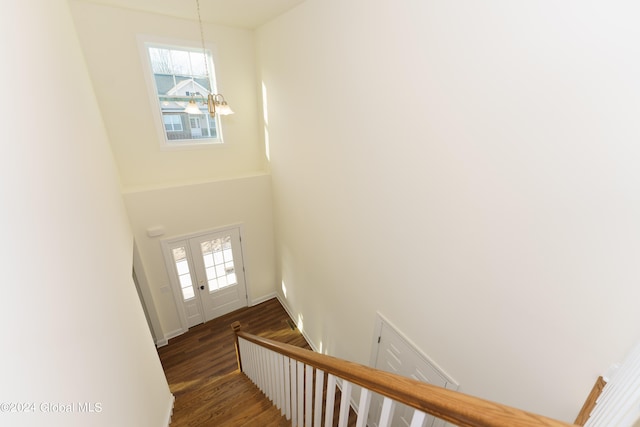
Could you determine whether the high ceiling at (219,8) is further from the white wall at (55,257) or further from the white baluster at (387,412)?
the white baluster at (387,412)

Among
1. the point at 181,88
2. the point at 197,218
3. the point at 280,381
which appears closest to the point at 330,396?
the point at 280,381

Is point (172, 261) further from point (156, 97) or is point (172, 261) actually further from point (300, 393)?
point (300, 393)

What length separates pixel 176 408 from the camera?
11.5 ft

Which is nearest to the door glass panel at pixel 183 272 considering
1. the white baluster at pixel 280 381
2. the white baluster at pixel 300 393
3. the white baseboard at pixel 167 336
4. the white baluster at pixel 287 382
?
the white baseboard at pixel 167 336

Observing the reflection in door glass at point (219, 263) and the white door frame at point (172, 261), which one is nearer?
the white door frame at point (172, 261)

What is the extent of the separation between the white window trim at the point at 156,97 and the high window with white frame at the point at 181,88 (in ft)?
0.05

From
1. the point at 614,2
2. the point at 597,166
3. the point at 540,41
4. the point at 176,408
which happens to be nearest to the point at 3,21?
the point at 540,41

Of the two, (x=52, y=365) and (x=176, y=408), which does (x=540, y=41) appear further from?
Result: (x=176, y=408)

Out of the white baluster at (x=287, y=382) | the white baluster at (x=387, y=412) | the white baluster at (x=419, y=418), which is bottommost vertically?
the white baluster at (x=287, y=382)

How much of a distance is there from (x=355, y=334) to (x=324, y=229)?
1.41 metres

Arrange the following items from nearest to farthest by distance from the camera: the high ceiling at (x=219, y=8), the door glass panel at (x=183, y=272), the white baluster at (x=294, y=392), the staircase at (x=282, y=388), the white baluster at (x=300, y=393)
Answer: the staircase at (x=282, y=388) < the white baluster at (x=300, y=393) < the white baluster at (x=294, y=392) < the high ceiling at (x=219, y=8) < the door glass panel at (x=183, y=272)

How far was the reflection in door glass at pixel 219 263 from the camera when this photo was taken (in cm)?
496

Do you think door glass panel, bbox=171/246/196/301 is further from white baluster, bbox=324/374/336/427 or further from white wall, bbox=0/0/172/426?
white baluster, bbox=324/374/336/427

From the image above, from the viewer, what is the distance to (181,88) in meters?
4.22
